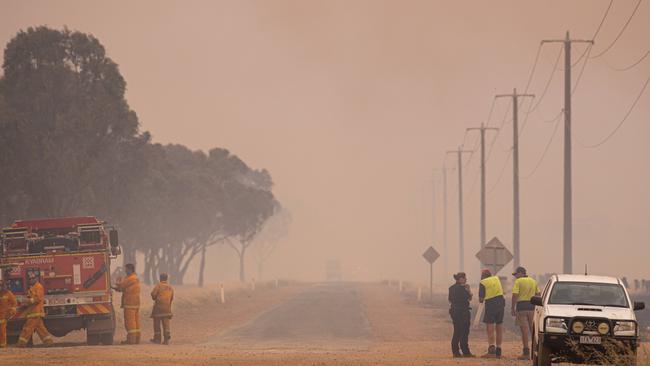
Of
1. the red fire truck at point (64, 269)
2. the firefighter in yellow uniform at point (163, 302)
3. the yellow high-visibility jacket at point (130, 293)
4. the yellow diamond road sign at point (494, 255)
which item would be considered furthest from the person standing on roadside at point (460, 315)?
the yellow diamond road sign at point (494, 255)

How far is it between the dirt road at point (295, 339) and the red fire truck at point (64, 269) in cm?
105

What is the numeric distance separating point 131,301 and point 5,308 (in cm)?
336

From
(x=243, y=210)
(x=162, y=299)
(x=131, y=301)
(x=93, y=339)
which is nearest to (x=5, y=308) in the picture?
(x=93, y=339)

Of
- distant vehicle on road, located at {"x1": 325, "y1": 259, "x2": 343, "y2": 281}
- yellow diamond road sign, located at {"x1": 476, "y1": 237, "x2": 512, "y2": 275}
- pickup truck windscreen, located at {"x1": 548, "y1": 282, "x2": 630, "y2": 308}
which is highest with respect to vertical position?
yellow diamond road sign, located at {"x1": 476, "y1": 237, "x2": 512, "y2": 275}

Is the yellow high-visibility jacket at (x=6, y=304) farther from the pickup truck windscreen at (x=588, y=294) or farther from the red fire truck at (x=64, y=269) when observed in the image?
the pickup truck windscreen at (x=588, y=294)

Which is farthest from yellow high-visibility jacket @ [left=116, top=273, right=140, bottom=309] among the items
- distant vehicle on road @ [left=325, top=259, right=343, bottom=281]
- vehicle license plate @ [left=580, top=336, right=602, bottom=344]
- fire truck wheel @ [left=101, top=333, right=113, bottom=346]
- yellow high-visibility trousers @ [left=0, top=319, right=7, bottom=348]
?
distant vehicle on road @ [left=325, top=259, right=343, bottom=281]

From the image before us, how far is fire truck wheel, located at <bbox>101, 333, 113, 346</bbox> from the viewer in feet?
Result: 110

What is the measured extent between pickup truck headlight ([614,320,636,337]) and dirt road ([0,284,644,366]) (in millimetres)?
5376

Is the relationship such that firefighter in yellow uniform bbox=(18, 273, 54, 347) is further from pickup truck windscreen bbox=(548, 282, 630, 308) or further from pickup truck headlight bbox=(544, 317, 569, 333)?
pickup truck headlight bbox=(544, 317, 569, 333)

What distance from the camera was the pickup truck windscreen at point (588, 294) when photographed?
2273 cm

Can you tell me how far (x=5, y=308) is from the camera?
31.2 meters

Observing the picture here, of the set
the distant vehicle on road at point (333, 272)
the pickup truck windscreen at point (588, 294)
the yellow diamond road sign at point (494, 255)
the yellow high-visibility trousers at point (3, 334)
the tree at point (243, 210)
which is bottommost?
the distant vehicle on road at point (333, 272)

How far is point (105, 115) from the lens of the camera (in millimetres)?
57812

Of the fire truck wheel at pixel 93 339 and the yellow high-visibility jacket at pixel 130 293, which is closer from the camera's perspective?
the yellow high-visibility jacket at pixel 130 293
